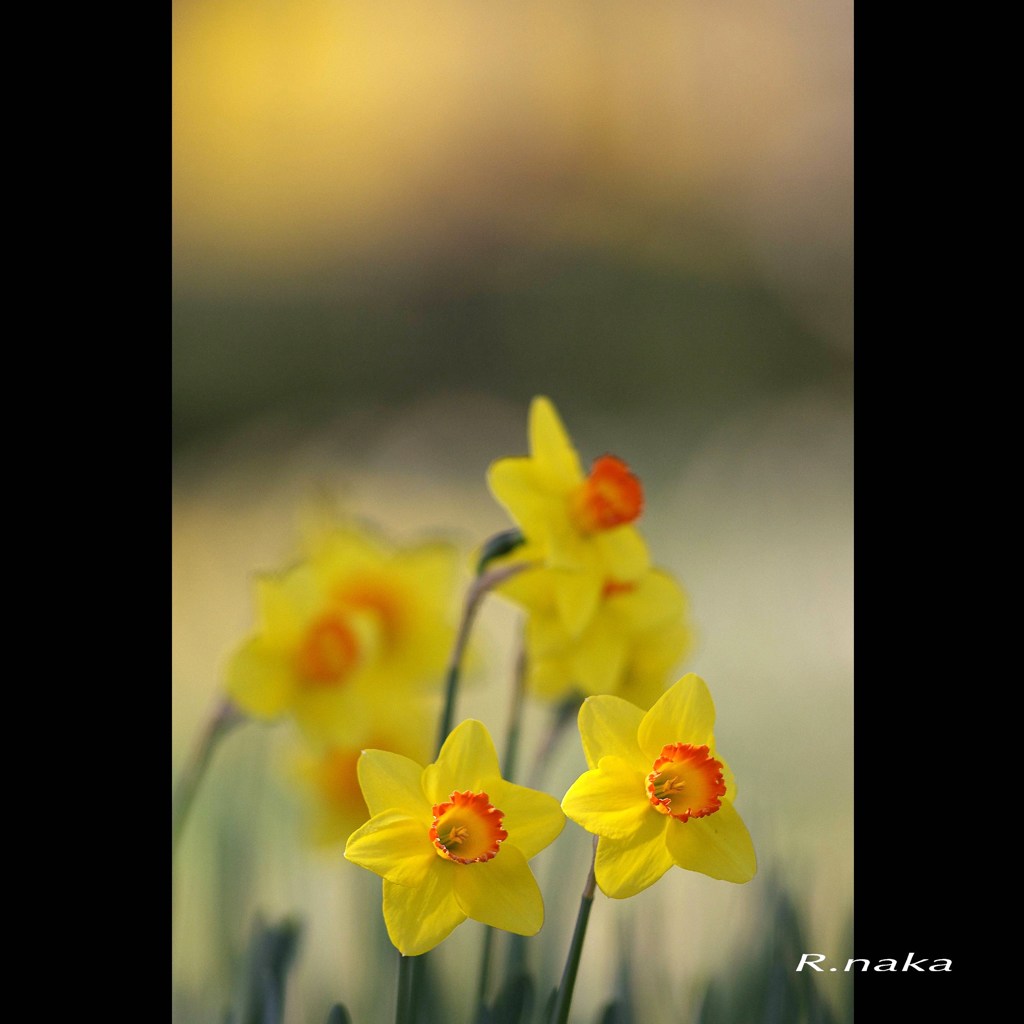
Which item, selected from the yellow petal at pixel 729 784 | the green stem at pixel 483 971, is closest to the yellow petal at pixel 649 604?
the yellow petal at pixel 729 784

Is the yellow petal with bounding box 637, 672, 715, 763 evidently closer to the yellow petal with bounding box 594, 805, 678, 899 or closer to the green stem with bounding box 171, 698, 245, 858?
the yellow petal with bounding box 594, 805, 678, 899

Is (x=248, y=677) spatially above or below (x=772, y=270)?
below

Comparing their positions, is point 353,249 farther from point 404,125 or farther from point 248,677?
point 248,677

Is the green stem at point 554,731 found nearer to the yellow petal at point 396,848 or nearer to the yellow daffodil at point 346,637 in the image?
the yellow daffodil at point 346,637

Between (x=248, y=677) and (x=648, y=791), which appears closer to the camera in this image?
(x=648, y=791)

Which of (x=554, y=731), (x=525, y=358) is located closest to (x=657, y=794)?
(x=554, y=731)

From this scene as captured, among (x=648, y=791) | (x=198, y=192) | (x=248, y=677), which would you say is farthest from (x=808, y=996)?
(x=198, y=192)

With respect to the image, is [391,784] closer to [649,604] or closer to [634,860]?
[634,860]
